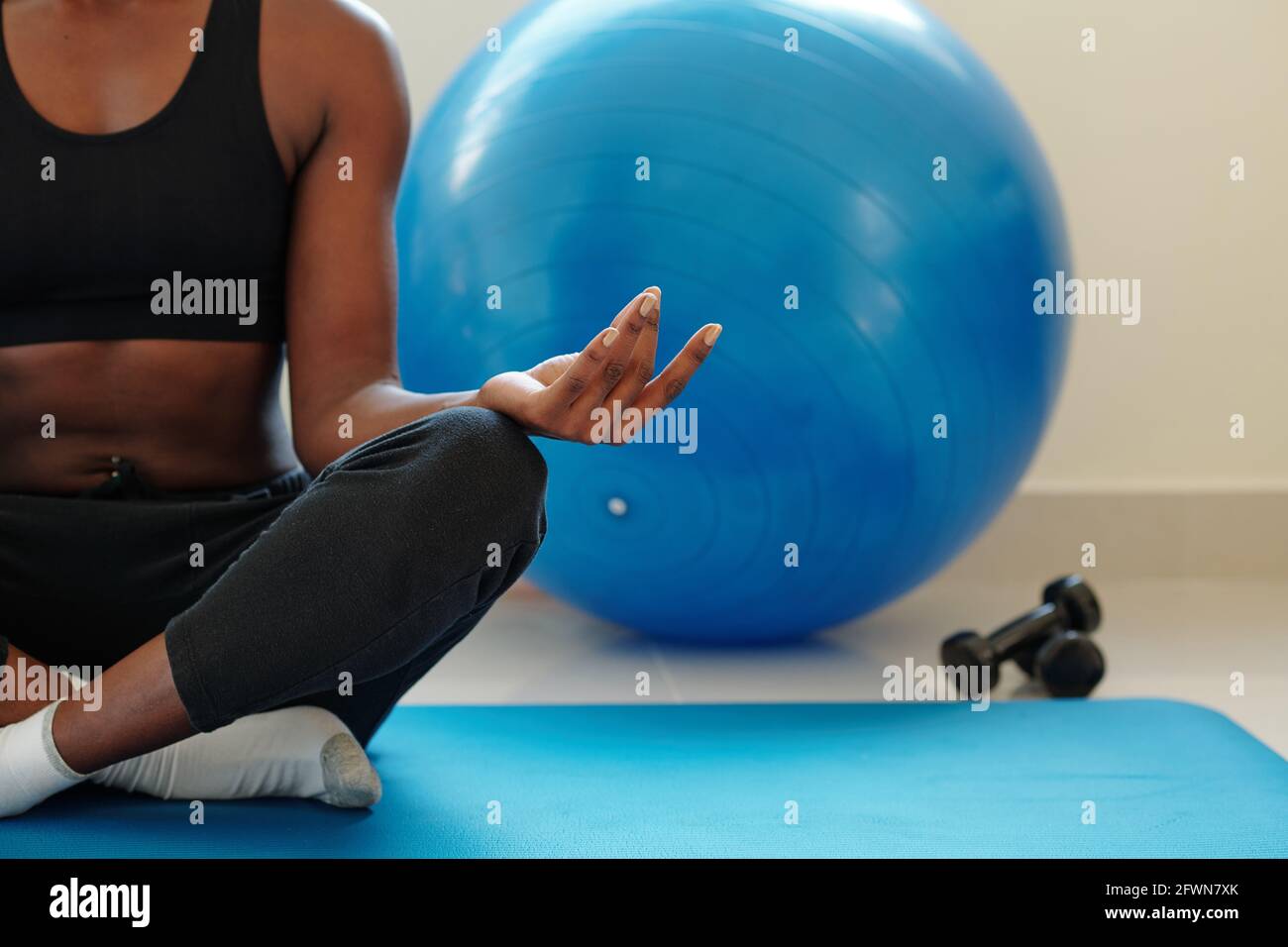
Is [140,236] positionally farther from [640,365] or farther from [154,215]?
[640,365]

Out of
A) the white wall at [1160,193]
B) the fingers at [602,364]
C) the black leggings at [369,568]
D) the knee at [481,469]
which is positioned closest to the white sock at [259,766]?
the black leggings at [369,568]

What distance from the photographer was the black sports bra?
1.27 meters

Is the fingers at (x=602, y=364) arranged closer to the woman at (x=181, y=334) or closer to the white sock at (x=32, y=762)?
the woman at (x=181, y=334)

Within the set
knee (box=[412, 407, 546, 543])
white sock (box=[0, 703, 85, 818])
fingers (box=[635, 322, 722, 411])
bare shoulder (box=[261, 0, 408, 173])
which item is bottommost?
white sock (box=[0, 703, 85, 818])

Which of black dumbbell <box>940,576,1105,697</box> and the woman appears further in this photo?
black dumbbell <box>940,576,1105,697</box>

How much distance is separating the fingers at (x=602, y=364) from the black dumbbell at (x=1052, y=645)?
3.06 ft

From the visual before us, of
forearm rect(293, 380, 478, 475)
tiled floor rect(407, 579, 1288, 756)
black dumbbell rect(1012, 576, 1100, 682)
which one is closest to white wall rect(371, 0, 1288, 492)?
tiled floor rect(407, 579, 1288, 756)

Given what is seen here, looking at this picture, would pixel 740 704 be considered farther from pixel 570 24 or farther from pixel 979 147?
pixel 570 24

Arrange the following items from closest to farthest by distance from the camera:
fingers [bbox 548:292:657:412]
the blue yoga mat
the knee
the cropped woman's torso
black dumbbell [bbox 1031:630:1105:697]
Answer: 1. fingers [bbox 548:292:657:412]
2. the knee
3. the blue yoga mat
4. the cropped woman's torso
5. black dumbbell [bbox 1031:630:1105:697]

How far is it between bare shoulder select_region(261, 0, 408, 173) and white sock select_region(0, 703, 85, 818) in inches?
21.0

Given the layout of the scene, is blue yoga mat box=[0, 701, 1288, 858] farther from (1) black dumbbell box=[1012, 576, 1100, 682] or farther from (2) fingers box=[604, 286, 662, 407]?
(2) fingers box=[604, 286, 662, 407]

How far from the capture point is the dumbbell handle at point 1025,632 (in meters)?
1.83

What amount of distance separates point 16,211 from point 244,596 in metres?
0.44

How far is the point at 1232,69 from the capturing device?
2436 millimetres
